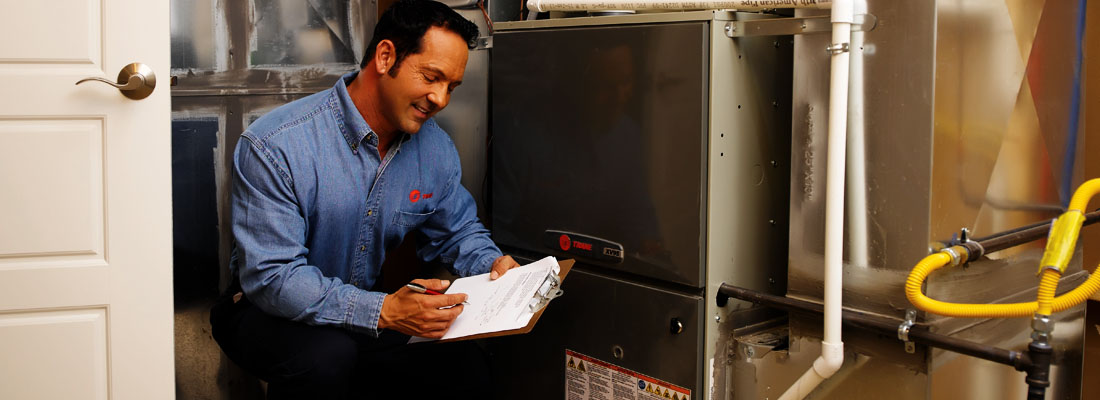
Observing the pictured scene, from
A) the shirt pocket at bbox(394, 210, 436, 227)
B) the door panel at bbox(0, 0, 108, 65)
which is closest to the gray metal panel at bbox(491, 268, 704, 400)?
the shirt pocket at bbox(394, 210, 436, 227)

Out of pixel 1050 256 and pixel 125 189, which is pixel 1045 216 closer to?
pixel 1050 256

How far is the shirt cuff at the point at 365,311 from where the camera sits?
5.59 ft

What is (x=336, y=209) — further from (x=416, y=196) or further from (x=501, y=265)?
(x=501, y=265)

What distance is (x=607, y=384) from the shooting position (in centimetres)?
188

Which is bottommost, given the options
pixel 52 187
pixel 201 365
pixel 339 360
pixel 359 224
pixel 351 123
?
pixel 201 365

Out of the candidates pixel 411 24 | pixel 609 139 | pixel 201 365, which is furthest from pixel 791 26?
pixel 201 365

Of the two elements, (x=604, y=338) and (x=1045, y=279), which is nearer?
(x=1045, y=279)

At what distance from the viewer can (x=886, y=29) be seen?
146 cm

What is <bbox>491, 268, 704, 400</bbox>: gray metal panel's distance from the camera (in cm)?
172

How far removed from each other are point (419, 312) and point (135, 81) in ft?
2.11

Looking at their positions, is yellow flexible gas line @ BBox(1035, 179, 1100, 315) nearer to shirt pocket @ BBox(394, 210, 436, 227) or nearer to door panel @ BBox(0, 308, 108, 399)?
shirt pocket @ BBox(394, 210, 436, 227)

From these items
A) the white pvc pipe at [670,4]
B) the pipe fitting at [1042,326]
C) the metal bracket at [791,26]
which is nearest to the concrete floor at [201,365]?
the white pvc pipe at [670,4]

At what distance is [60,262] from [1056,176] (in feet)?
6.15

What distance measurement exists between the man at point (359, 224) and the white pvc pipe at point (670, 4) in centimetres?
19
